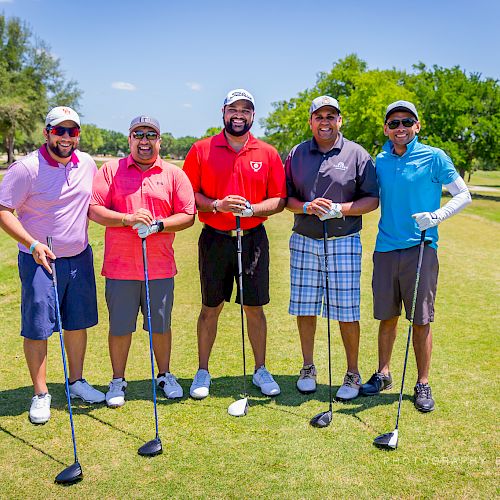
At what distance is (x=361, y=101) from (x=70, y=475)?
40697mm

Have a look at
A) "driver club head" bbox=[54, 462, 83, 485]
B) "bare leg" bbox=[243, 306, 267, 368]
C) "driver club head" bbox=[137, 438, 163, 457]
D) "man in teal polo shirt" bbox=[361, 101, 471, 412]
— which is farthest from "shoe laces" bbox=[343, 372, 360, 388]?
"driver club head" bbox=[54, 462, 83, 485]

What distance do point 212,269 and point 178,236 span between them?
10489mm

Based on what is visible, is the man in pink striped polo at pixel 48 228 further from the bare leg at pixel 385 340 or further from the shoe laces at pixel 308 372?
the bare leg at pixel 385 340

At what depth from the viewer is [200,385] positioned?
4930mm

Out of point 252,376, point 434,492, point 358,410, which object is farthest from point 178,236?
point 434,492

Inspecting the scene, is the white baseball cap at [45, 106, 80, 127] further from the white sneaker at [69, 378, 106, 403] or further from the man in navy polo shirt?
the white sneaker at [69, 378, 106, 403]

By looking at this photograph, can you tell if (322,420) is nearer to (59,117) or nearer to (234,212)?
(234,212)

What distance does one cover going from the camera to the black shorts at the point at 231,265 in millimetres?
4934

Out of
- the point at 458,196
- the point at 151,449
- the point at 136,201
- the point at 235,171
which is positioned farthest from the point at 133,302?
the point at 458,196

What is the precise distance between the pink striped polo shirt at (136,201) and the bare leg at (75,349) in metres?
0.63

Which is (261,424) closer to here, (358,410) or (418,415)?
(358,410)

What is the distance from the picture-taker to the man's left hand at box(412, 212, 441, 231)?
4359 mm

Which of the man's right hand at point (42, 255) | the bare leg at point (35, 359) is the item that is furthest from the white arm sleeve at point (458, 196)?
the bare leg at point (35, 359)

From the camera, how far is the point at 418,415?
14.8 ft
